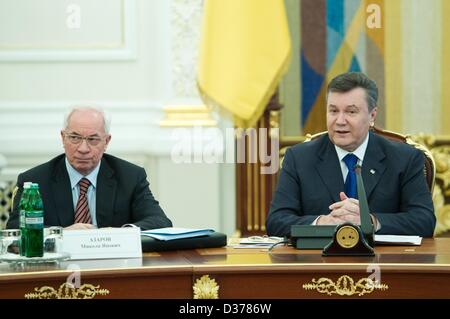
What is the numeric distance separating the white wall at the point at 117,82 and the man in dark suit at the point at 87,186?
1.80 m

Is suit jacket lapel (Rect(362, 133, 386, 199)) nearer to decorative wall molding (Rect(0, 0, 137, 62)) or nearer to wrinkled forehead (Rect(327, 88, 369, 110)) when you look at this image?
wrinkled forehead (Rect(327, 88, 369, 110))

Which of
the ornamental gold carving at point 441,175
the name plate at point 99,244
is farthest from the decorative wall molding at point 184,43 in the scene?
the name plate at point 99,244

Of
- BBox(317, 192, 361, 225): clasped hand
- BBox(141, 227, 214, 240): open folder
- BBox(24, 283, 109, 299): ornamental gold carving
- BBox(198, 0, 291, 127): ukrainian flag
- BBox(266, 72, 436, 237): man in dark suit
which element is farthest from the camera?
BBox(198, 0, 291, 127): ukrainian flag

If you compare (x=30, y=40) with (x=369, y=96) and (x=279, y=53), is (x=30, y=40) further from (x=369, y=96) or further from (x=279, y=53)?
(x=369, y=96)

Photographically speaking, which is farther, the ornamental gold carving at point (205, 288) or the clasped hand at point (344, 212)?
the clasped hand at point (344, 212)

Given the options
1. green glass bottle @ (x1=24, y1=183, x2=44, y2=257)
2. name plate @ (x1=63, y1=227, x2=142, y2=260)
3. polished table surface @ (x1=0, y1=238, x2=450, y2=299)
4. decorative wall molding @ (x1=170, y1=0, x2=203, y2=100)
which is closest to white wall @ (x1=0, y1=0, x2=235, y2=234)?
decorative wall molding @ (x1=170, y1=0, x2=203, y2=100)

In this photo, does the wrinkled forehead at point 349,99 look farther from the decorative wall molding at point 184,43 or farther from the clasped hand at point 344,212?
the decorative wall molding at point 184,43

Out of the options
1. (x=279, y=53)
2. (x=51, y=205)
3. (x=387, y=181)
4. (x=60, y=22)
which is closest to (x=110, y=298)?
(x=51, y=205)

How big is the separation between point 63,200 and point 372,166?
115 cm

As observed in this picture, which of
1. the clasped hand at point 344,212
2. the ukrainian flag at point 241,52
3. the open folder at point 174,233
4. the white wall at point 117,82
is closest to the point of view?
the open folder at point 174,233

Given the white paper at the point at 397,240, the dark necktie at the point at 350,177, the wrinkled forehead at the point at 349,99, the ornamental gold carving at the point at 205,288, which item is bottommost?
the ornamental gold carving at the point at 205,288

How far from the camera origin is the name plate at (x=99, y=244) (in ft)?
9.99

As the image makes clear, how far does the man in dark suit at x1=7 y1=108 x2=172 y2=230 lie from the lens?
3705 mm

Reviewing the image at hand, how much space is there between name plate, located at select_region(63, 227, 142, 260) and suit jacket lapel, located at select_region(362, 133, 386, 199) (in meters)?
1.00
